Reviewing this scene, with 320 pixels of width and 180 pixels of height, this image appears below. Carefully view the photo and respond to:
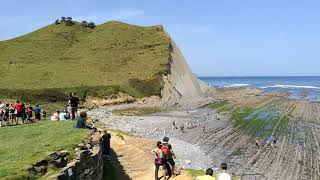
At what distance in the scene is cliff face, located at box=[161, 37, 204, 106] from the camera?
95.8 metres

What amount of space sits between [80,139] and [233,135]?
3071 cm

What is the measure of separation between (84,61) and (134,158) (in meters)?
78.3

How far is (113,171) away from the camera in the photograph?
83.8ft

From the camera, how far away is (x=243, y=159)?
36.4 metres

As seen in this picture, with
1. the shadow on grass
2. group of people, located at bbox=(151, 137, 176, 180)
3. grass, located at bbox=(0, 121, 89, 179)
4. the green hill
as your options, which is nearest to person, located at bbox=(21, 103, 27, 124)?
grass, located at bbox=(0, 121, 89, 179)

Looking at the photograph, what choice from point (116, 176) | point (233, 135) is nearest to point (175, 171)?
point (116, 176)

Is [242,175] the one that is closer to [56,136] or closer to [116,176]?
[116,176]

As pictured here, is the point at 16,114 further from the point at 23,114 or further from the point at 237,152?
the point at 237,152

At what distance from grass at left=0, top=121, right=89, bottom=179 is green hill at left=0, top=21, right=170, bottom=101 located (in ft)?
161

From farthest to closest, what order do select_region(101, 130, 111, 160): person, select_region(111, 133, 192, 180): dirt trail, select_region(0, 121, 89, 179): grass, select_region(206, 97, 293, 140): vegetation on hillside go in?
select_region(206, 97, 293, 140): vegetation on hillside
select_region(101, 130, 111, 160): person
select_region(111, 133, 192, 180): dirt trail
select_region(0, 121, 89, 179): grass

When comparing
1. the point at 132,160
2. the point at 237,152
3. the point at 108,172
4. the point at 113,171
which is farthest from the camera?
the point at 237,152

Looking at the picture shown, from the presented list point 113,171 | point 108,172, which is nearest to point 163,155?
point 108,172

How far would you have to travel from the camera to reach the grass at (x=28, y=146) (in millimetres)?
14272

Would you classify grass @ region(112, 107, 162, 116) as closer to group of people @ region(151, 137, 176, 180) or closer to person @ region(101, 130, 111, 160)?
person @ region(101, 130, 111, 160)
